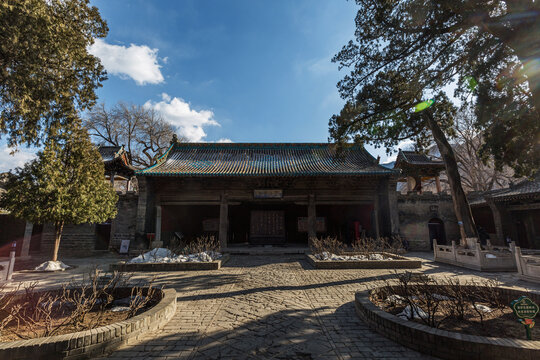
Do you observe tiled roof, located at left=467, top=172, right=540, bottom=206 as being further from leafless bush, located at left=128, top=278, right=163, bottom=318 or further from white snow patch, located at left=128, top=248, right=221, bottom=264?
leafless bush, located at left=128, top=278, right=163, bottom=318

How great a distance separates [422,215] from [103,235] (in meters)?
18.9

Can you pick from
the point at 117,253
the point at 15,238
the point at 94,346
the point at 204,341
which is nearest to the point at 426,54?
the point at 204,341

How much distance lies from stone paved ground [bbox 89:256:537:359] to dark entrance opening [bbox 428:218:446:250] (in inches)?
375

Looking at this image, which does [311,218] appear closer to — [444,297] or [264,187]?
[264,187]

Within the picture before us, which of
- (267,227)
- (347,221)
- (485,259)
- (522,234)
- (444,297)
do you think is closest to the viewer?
(444,297)

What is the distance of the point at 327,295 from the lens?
17.5 ft

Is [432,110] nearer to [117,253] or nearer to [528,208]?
[528,208]

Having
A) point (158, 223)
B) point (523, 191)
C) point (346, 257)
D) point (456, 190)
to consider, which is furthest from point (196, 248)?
point (523, 191)

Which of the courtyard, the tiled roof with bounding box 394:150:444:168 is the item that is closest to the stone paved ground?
the courtyard

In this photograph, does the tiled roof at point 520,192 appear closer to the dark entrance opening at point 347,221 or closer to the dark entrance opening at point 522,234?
the dark entrance opening at point 522,234

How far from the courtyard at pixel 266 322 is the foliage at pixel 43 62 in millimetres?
4551

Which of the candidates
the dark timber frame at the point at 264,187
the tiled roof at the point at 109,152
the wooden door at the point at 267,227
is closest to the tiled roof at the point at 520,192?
the dark timber frame at the point at 264,187

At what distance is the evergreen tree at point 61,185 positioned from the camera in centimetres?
858

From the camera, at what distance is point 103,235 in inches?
566
